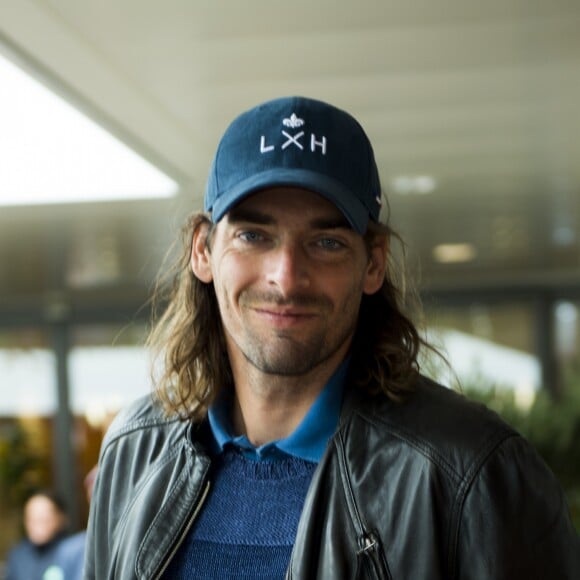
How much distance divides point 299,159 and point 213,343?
478 mm

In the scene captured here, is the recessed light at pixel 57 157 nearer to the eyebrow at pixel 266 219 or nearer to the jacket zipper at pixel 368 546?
the eyebrow at pixel 266 219

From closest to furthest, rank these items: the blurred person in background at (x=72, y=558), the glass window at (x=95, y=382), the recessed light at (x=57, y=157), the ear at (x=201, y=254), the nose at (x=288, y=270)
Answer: the nose at (x=288, y=270) < the ear at (x=201, y=254) < the recessed light at (x=57, y=157) < the blurred person in background at (x=72, y=558) < the glass window at (x=95, y=382)

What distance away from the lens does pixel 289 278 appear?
1.77m

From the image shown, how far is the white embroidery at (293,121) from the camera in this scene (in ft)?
6.07

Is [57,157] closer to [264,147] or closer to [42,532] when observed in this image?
[264,147]

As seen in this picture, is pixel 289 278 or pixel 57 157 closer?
pixel 289 278

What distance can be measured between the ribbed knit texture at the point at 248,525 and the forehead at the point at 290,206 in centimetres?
37

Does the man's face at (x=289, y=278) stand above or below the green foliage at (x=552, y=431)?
above

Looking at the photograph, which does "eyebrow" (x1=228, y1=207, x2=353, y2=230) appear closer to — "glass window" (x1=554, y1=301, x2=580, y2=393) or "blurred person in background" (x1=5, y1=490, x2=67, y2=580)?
"blurred person in background" (x1=5, y1=490, x2=67, y2=580)

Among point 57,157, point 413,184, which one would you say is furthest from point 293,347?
point 413,184

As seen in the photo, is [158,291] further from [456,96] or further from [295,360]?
[456,96]

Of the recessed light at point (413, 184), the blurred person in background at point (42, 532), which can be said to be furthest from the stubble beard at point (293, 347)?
the blurred person in background at point (42, 532)

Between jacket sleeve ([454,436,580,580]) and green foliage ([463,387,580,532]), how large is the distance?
223 inches

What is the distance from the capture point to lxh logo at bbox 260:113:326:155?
1834 mm
